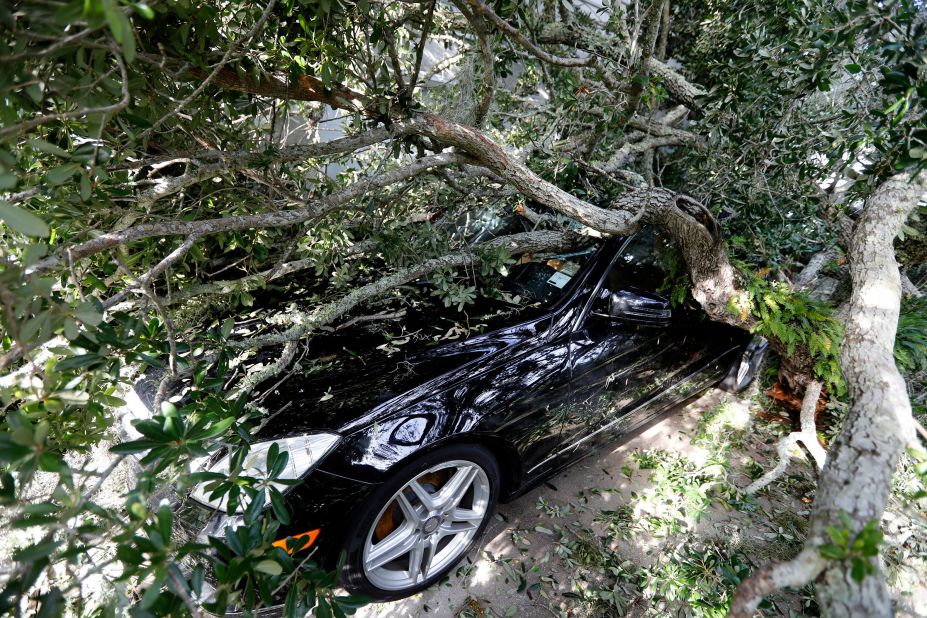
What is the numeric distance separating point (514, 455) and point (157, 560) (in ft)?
5.14

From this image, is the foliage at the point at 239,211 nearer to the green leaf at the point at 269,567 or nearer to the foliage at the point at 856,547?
the green leaf at the point at 269,567

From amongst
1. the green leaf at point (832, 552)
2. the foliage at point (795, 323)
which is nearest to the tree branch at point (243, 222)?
the foliage at point (795, 323)

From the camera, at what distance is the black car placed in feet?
5.97

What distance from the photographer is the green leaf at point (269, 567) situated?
114 centimetres

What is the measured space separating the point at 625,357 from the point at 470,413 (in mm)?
1072

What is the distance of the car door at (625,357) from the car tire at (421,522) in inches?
22.1

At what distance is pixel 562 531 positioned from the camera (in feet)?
8.22

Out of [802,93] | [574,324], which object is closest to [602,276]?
[574,324]

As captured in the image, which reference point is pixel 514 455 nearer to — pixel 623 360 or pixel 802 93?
pixel 623 360

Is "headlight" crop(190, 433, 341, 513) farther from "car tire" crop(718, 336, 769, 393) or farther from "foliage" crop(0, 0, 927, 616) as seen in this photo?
"car tire" crop(718, 336, 769, 393)

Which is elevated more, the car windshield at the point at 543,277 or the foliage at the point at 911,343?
the car windshield at the point at 543,277

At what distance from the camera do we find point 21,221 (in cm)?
83

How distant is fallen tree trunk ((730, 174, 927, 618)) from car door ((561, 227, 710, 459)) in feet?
3.16

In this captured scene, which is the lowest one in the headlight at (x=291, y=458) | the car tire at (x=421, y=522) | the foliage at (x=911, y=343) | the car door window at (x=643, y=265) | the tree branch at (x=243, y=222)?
the car tire at (x=421, y=522)
